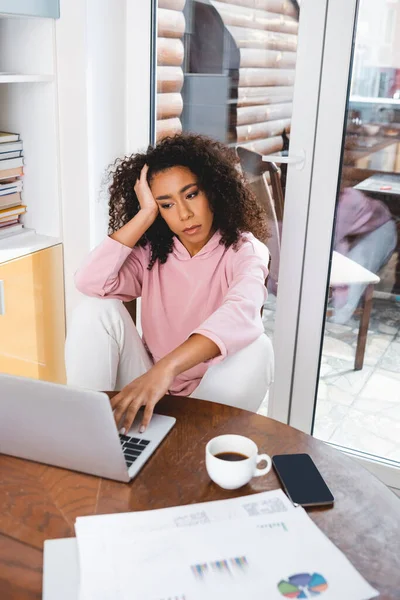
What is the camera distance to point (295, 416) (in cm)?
225

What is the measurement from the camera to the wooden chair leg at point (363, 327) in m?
2.07

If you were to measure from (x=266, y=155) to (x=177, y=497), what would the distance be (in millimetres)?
1291

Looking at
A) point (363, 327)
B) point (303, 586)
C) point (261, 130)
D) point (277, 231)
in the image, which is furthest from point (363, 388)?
point (303, 586)

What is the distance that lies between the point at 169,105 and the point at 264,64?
0.37 metres

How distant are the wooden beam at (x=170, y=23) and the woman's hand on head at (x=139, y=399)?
128 cm

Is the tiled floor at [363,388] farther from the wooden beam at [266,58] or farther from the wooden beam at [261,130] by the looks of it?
the wooden beam at [266,58]

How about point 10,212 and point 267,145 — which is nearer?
point 267,145

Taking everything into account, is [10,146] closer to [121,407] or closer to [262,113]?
[262,113]

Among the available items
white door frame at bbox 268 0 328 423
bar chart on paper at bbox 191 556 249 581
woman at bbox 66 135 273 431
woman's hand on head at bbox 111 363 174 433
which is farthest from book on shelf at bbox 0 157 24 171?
bar chart on paper at bbox 191 556 249 581

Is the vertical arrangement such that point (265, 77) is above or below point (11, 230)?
above

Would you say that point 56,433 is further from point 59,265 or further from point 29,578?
point 59,265

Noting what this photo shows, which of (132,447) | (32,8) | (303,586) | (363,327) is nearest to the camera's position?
(303,586)

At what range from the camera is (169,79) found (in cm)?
216

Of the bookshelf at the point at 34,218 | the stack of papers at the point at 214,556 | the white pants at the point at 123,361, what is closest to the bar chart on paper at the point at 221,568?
the stack of papers at the point at 214,556
